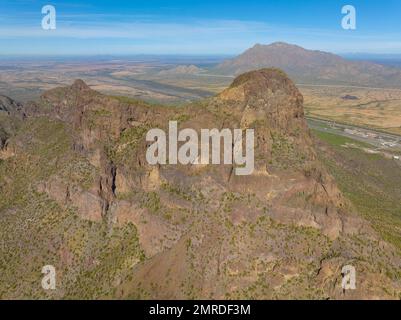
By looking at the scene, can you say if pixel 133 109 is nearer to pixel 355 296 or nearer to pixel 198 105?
pixel 198 105

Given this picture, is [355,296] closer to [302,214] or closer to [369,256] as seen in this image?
[369,256]

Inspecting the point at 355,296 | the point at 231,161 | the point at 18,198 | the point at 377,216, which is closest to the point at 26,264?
the point at 18,198

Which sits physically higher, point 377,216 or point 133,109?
point 133,109

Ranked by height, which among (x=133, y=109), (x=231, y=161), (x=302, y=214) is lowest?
(x=302, y=214)
